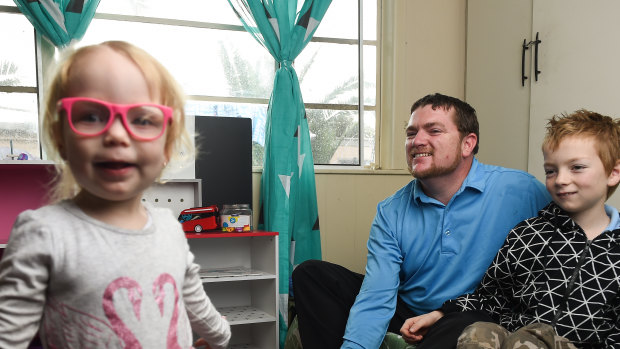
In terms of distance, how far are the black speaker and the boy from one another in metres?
1.38

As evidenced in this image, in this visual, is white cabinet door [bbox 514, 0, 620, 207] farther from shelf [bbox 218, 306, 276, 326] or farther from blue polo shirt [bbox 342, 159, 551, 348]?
shelf [bbox 218, 306, 276, 326]

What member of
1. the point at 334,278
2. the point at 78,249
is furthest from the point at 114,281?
the point at 334,278

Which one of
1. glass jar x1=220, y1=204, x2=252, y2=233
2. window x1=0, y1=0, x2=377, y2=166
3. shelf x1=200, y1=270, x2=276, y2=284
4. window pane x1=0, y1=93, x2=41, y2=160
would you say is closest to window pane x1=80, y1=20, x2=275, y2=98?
window x1=0, y1=0, x2=377, y2=166

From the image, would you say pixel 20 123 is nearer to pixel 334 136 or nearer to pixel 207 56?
pixel 207 56

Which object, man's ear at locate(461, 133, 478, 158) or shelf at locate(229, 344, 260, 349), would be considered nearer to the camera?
man's ear at locate(461, 133, 478, 158)

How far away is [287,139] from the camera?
8.65 feet

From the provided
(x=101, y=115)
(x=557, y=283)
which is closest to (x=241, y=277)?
(x=557, y=283)

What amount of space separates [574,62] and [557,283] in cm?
140

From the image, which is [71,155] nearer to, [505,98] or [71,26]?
[71,26]

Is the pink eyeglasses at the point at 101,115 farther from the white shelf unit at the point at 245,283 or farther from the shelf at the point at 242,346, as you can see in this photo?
the shelf at the point at 242,346

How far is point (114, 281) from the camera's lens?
0.61 meters

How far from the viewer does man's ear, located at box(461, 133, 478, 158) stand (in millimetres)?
1875

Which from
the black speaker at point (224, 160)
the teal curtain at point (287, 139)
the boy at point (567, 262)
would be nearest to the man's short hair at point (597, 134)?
the boy at point (567, 262)

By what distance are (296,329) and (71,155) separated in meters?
1.64
